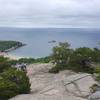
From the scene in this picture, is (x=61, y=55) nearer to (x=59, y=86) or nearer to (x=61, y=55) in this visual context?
(x=61, y=55)

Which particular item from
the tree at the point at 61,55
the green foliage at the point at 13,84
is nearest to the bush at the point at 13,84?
the green foliage at the point at 13,84

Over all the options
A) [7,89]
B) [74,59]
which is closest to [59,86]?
[7,89]

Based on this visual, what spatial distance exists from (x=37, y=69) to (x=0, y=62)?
9.80 ft

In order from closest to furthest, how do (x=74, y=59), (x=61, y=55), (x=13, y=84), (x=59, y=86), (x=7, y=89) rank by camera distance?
(x=7, y=89) → (x=13, y=84) → (x=59, y=86) → (x=74, y=59) → (x=61, y=55)

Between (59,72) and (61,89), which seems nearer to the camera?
(61,89)

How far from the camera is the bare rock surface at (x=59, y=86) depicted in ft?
51.5

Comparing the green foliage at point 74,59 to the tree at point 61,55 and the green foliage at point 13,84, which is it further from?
the green foliage at point 13,84

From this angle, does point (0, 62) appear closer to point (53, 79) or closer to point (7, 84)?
point (53, 79)

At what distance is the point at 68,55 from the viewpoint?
23516 mm

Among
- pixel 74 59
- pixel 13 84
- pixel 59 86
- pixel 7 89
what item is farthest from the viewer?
pixel 74 59

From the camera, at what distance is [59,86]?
59.2ft

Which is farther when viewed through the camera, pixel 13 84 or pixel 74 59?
pixel 74 59

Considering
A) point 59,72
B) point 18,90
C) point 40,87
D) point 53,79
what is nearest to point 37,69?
point 59,72

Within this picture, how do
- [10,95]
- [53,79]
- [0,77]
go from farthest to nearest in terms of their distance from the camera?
[53,79], [0,77], [10,95]
